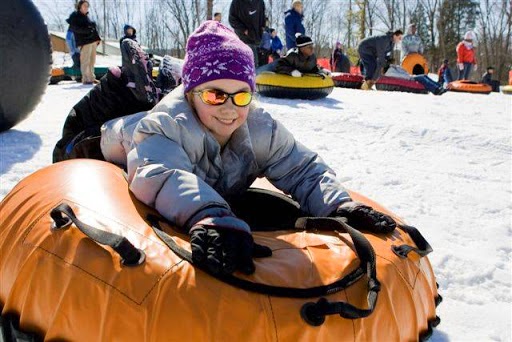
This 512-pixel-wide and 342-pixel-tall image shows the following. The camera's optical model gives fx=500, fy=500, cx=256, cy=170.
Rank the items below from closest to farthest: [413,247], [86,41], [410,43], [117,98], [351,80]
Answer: [413,247], [117,98], [86,41], [351,80], [410,43]

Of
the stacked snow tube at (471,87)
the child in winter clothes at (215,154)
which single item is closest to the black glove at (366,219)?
the child in winter clothes at (215,154)

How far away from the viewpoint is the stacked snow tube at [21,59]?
14.3 ft

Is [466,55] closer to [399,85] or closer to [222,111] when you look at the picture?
[399,85]

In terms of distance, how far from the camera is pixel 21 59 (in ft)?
14.7

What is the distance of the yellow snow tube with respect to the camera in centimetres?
1312

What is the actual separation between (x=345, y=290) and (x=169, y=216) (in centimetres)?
56

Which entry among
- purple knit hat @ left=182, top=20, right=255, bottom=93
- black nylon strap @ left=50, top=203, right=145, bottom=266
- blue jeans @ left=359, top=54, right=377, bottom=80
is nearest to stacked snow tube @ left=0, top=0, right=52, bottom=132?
purple knit hat @ left=182, top=20, right=255, bottom=93

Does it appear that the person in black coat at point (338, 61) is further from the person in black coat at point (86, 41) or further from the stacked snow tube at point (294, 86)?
the person in black coat at point (86, 41)

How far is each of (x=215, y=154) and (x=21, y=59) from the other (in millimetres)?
3399

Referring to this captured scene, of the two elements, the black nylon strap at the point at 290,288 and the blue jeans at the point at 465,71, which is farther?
the blue jeans at the point at 465,71

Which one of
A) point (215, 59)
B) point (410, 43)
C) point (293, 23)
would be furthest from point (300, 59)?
point (410, 43)

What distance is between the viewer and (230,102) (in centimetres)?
180

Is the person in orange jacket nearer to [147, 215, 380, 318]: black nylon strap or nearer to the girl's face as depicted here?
the girl's face

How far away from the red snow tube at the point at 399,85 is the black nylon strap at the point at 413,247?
9.02 meters
